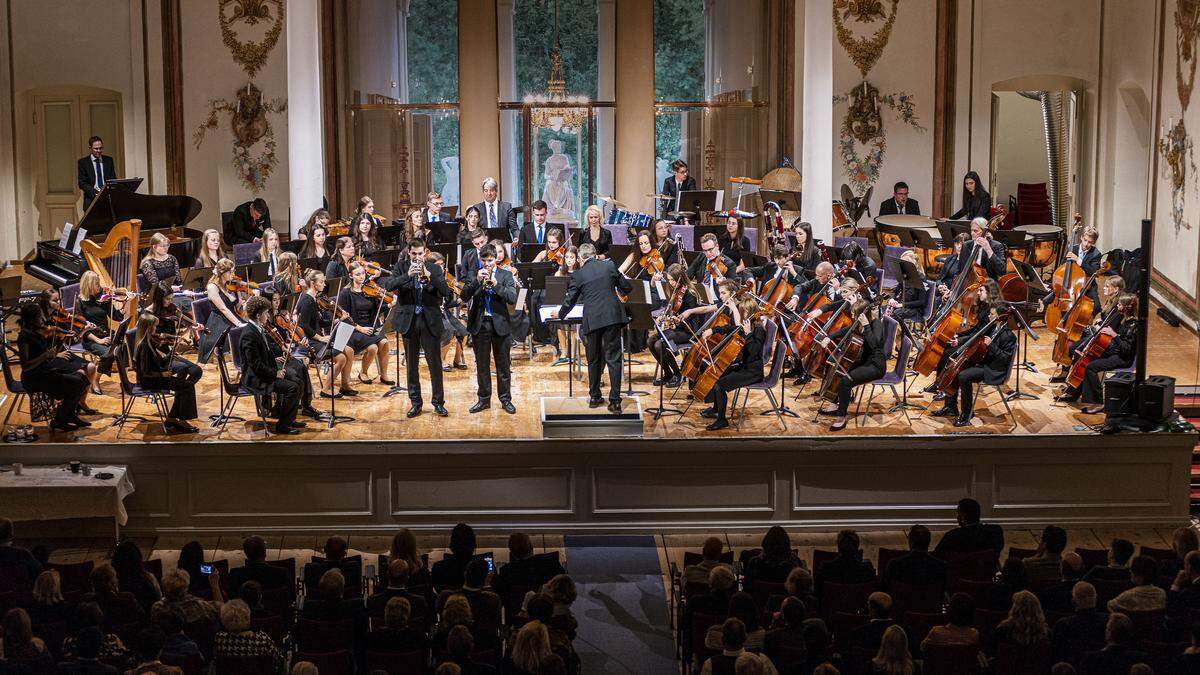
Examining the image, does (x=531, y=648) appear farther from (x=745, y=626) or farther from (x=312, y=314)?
(x=312, y=314)

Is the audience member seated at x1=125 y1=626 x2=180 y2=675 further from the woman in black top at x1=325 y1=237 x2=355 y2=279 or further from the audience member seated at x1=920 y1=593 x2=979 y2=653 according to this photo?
the woman in black top at x1=325 y1=237 x2=355 y2=279

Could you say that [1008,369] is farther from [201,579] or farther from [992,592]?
[201,579]

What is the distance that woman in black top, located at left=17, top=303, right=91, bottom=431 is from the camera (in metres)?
10.7

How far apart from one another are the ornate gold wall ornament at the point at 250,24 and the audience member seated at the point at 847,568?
12625mm

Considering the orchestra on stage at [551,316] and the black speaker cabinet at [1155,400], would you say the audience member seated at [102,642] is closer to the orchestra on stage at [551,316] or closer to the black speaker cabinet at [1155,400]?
the orchestra on stage at [551,316]

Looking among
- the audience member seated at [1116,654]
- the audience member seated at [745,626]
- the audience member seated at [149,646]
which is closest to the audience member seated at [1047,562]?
the audience member seated at [1116,654]

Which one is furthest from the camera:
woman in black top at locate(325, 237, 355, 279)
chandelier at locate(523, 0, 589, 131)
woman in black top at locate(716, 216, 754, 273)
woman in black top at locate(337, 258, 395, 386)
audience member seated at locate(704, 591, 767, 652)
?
chandelier at locate(523, 0, 589, 131)

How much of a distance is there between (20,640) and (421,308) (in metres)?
4.98

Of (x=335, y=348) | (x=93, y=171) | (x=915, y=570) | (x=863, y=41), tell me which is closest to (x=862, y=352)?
(x=915, y=570)

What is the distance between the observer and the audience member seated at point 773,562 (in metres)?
7.99

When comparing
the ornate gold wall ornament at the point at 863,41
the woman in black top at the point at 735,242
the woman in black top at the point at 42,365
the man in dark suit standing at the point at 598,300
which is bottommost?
the woman in black top at the point at 42,365

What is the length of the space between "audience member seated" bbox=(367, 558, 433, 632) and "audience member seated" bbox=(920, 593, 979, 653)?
96.9 inches

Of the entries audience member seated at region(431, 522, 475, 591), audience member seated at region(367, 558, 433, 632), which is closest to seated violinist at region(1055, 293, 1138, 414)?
audience member seated at region(431, 522, 475, 591)

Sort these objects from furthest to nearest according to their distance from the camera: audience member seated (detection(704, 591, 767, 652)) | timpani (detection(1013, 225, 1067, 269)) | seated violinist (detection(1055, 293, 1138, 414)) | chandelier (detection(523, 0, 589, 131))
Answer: chandelier (detection(523, 0, 589, 131)), timpani (detection(1013, 225, 1067, 269)), seated violinist (detection(1055, 293, 1138, 414)), audience member seated (detection(704, 591, 767, 652))
